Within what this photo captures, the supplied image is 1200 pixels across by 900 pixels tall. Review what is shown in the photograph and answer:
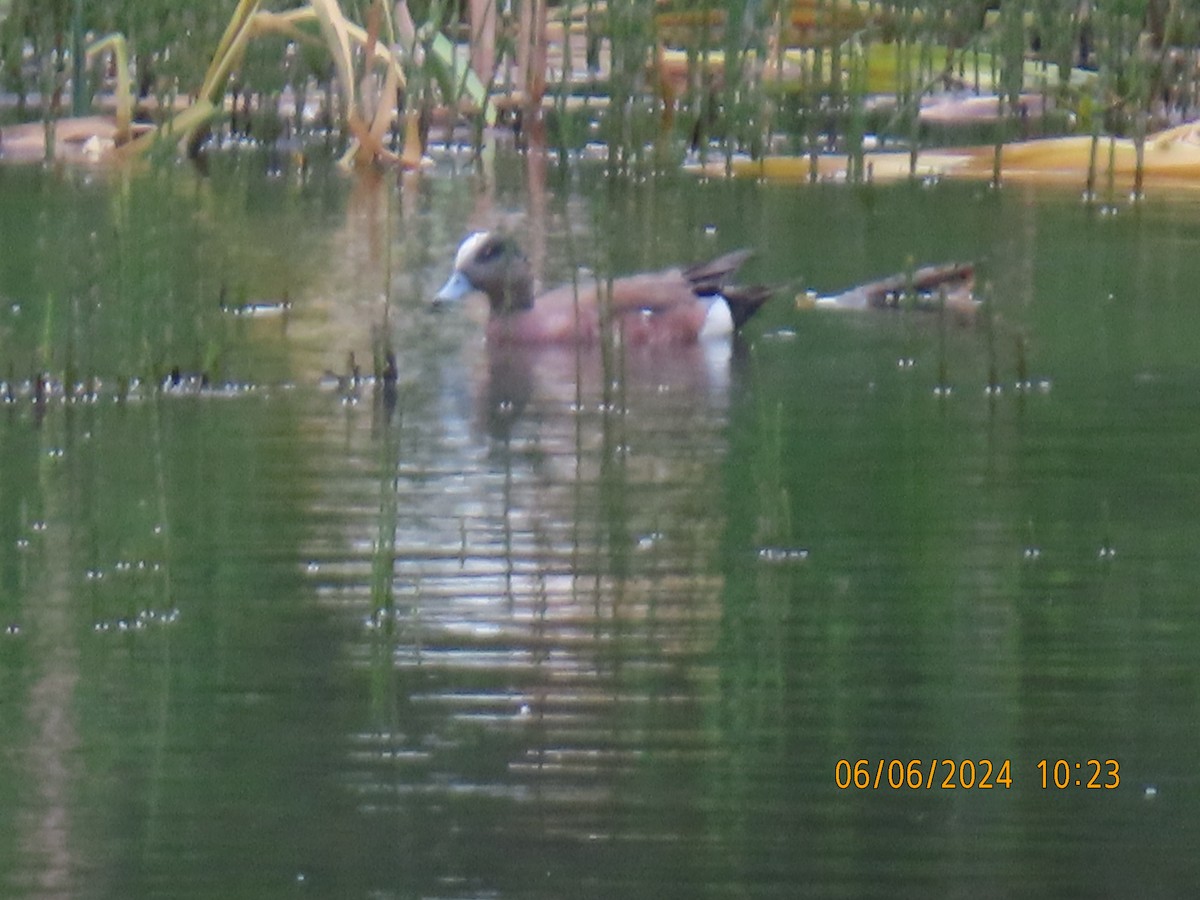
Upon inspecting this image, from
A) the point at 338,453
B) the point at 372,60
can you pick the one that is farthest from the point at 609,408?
the point at 372,60

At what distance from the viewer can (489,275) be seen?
377 inches

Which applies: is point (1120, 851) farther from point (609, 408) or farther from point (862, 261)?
point (862, 261)

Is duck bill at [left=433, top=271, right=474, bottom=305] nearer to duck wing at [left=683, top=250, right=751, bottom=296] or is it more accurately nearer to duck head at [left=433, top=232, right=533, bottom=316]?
duck head at [left=433, top=232, right=533, bottom=316]

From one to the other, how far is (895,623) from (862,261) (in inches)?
221

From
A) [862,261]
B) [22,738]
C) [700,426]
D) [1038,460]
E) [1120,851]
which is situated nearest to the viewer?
[1120,851]

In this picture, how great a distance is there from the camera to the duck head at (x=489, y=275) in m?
9.55

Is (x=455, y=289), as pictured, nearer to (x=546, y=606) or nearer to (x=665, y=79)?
(x=546, y=606)

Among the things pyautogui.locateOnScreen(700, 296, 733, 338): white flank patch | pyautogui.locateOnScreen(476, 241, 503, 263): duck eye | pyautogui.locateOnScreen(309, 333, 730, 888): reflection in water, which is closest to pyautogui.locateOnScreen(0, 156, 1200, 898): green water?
pyautogui.locateOnScreen(309, 333, 730, 888): reflection in water

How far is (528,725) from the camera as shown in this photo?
4492mm

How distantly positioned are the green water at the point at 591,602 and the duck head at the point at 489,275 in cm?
14
